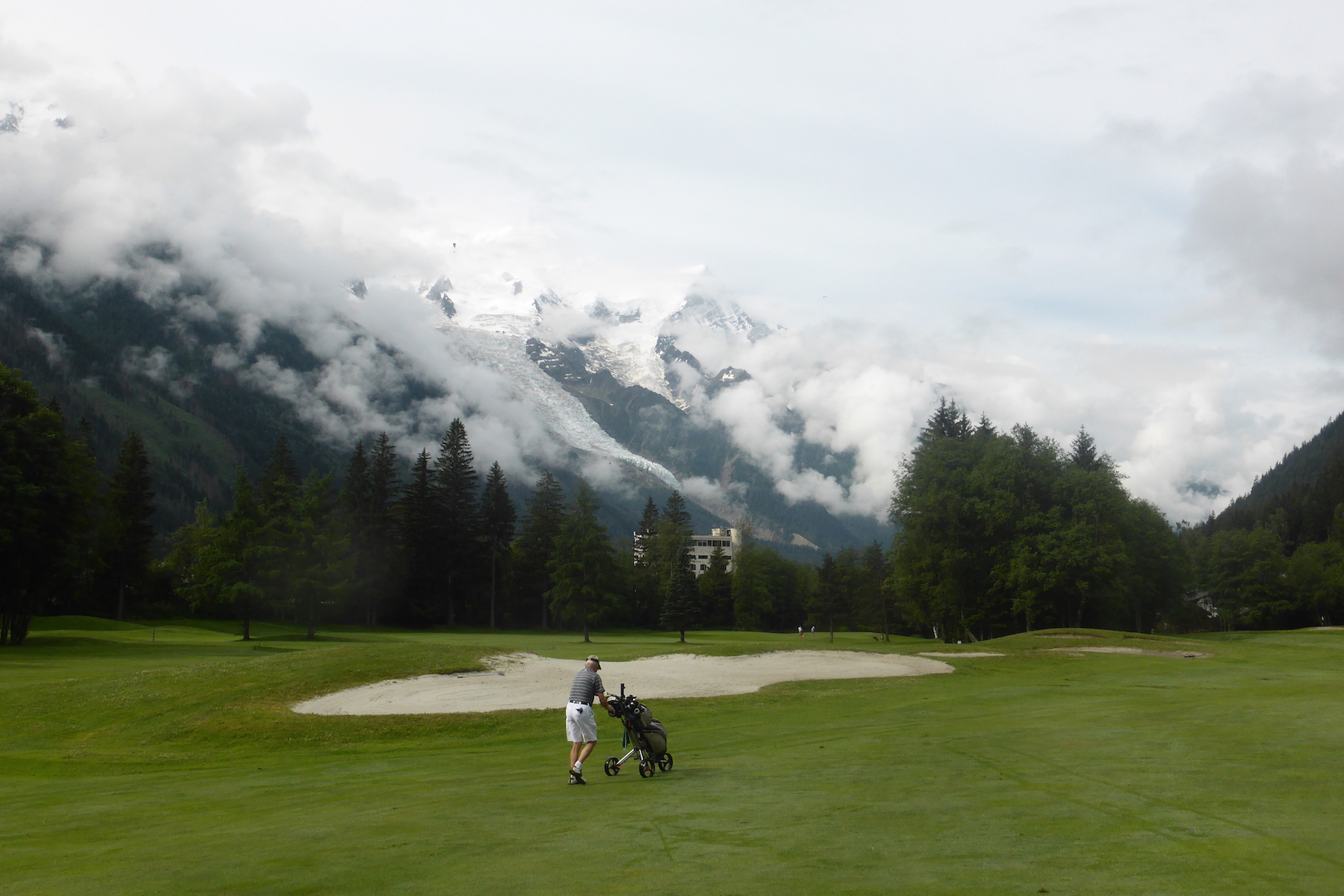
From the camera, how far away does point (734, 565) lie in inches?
5472

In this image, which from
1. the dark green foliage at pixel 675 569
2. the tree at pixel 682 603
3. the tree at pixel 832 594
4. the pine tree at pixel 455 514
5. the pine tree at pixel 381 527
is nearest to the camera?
the tree at pixel 682 603

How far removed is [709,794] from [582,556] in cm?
7596

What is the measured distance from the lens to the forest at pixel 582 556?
6059 centimetres

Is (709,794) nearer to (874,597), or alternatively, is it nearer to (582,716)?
(582,716)

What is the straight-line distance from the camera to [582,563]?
88.8 meters

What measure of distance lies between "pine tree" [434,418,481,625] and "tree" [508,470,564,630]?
20.1 ft

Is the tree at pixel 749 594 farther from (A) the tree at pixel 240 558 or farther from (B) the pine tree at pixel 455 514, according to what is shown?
(A) the tree at pixel 240 558

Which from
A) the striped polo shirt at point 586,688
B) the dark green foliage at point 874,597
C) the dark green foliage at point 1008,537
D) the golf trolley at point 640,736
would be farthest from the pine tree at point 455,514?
the striped polo shirt at point 586,688

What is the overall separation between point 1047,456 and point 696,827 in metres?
66.4

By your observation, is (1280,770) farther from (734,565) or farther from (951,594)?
(734,565)

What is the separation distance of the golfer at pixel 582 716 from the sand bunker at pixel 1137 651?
3514 centimetres

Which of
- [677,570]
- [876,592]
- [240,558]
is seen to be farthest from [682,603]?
[240,558]

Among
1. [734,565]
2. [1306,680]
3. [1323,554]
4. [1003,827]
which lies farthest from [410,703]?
[1323,554]

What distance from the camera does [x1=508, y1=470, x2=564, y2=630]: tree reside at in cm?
11188
